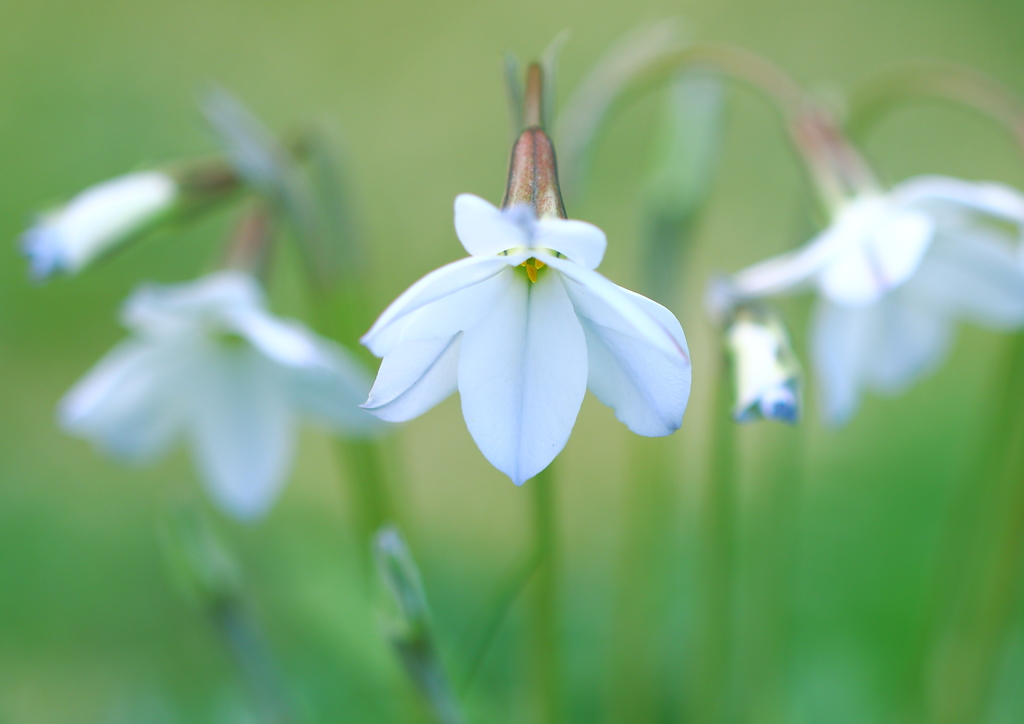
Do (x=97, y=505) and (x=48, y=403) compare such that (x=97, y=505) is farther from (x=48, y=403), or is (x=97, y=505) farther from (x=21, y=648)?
(x=48, y=403)

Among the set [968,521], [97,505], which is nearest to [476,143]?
[97,505]

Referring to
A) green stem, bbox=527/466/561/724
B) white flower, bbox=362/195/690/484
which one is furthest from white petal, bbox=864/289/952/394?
white flower, bbox=362/195/690/484

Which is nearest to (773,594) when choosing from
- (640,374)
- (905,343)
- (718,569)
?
(718,569)

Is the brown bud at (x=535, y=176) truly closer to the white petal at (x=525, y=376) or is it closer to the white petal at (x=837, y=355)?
the white petal at (x=525, y=376)

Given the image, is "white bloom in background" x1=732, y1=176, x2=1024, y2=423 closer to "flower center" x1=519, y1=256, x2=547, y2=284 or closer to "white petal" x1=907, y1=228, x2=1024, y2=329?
"white petal" x1=907, y1=228, x2=1024, y2=329

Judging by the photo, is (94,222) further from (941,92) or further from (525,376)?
(941,92)
